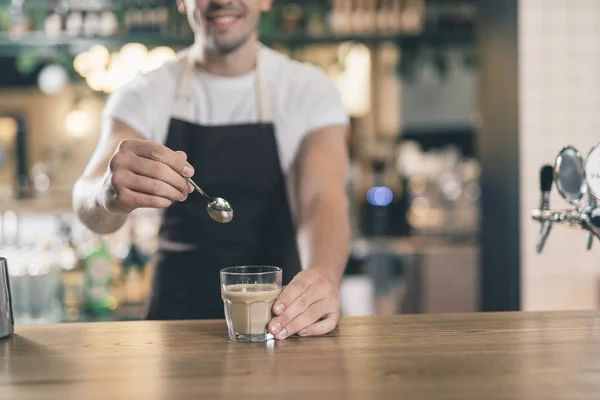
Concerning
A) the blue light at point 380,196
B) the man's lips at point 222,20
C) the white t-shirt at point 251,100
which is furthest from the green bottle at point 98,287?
the blue light at point 380,196

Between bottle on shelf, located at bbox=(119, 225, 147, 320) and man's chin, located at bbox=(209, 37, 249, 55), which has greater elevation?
man's chin, located at bbox=(209, 37, 249, 55)

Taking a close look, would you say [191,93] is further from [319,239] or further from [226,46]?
[319,239]

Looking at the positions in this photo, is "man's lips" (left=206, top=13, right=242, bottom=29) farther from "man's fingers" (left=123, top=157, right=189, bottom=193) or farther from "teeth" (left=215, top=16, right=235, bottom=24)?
"man's fingers" (left=123, top=157, right=189, bottom=193)

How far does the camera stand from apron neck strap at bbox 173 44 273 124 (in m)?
2.04

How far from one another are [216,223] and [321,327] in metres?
0.78

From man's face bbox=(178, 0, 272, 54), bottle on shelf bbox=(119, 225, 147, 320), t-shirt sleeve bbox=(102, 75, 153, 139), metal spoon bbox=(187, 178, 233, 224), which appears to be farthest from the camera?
bottle on shelf bbox=(119, 225, 147, 320)

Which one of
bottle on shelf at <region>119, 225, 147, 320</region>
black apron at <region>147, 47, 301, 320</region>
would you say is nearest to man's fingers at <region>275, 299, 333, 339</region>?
black apron at <region>147, 47, 301, 320</region>

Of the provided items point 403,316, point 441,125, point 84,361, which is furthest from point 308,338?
point 441,125

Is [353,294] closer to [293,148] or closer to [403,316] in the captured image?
[293,148]

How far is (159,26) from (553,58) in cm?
231

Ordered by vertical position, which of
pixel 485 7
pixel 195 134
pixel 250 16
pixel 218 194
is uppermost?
pixel 485 7

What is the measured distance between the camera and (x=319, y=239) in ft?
5.84

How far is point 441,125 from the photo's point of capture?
23.0ft

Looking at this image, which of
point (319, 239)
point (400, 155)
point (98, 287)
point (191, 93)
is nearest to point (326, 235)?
point (319, 239)
